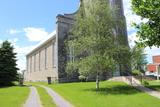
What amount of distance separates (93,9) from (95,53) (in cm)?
541

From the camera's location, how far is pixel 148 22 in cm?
1469

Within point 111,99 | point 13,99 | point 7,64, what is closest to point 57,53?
point 7,64

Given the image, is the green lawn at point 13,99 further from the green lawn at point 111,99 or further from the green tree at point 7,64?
the green tree at point 7,64

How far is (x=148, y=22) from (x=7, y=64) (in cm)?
4022

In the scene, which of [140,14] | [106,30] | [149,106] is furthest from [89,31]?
[140,14]

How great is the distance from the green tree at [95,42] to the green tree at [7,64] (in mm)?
19366

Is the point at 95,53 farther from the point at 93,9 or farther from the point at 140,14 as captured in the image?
the point at 140,14

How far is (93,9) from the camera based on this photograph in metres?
34.6

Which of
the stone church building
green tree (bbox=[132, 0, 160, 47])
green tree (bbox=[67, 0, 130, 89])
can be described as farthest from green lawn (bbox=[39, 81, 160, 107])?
the stone church building

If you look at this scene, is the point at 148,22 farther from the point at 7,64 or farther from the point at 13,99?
the point at 7,64

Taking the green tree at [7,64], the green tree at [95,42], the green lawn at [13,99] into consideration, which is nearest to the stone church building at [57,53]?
the green tree at [7,64]

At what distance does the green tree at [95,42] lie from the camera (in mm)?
32344

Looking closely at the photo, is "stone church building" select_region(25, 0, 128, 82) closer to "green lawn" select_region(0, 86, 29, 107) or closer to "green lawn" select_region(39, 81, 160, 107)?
"green lawn" select_region(0, 86, 29, 107)

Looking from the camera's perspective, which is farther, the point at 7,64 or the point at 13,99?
the point at 7,64
